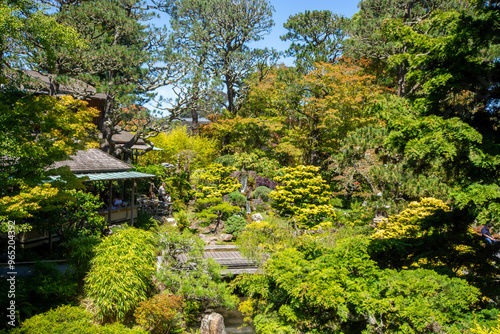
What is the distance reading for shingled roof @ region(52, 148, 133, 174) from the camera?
11.5m

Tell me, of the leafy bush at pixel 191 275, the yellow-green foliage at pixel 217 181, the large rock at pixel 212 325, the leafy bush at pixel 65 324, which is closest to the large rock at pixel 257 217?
the yellow-green foliage at pixel 217 181

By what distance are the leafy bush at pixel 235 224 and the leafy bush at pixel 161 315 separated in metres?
5.66

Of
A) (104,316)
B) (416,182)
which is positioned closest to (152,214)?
(104,316)

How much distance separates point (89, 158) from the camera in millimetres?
12609

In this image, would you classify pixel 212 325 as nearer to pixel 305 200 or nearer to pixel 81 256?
pixel 81 256

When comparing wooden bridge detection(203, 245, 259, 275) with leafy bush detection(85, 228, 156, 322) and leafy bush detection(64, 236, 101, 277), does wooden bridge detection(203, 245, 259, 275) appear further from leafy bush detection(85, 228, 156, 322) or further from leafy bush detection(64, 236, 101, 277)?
leafy bush detection(64, 236, 101, 277)

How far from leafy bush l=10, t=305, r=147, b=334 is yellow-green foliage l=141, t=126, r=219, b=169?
15.3 metres

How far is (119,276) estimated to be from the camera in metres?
7.67

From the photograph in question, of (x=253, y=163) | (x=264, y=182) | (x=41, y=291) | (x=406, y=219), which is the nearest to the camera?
(x=41, y=291)

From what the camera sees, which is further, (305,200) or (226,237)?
(226,237)

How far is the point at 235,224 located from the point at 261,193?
14.6ft

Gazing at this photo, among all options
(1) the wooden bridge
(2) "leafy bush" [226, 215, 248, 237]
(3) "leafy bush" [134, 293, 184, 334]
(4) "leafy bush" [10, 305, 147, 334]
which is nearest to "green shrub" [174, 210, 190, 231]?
(2) "leafy bush" [226, 215, 248, 237]

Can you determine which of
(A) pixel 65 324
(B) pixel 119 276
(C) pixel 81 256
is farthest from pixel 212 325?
(C) pixel 81 256

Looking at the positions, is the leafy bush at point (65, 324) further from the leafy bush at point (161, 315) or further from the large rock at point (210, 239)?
the large rock at point (210, 239)
